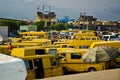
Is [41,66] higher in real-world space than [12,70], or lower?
lower

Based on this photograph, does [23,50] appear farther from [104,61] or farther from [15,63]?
[15,63]

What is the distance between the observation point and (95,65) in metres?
17.2

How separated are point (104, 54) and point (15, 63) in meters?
13.9

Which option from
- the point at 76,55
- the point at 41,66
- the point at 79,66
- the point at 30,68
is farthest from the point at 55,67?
the point at 76,55

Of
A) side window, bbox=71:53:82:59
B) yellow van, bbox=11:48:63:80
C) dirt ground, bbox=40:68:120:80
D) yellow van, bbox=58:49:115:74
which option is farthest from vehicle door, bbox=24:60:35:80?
side window, bbox=71:53:82:59

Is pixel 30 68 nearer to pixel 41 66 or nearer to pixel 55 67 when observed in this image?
pixel 41 66

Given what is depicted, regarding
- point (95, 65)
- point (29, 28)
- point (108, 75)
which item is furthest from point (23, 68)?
point (29, 28)

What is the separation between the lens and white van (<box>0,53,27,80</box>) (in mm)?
4387

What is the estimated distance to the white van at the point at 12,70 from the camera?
439cm

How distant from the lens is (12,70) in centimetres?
448

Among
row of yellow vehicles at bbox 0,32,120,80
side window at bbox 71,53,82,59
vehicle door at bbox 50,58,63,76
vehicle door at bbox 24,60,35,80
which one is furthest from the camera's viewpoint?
side window at bbox 71,53,82,59

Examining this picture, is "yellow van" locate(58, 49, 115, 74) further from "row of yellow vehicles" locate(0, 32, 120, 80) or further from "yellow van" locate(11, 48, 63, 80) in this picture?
"yellow van" locate(11, 48, 63, 80)

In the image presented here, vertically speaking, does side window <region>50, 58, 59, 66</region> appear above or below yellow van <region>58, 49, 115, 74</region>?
above

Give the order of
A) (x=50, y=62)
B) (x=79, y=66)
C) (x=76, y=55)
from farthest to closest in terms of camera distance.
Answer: (x=76, y=55) → (x=79, y=66) → (x=50, y=62)
